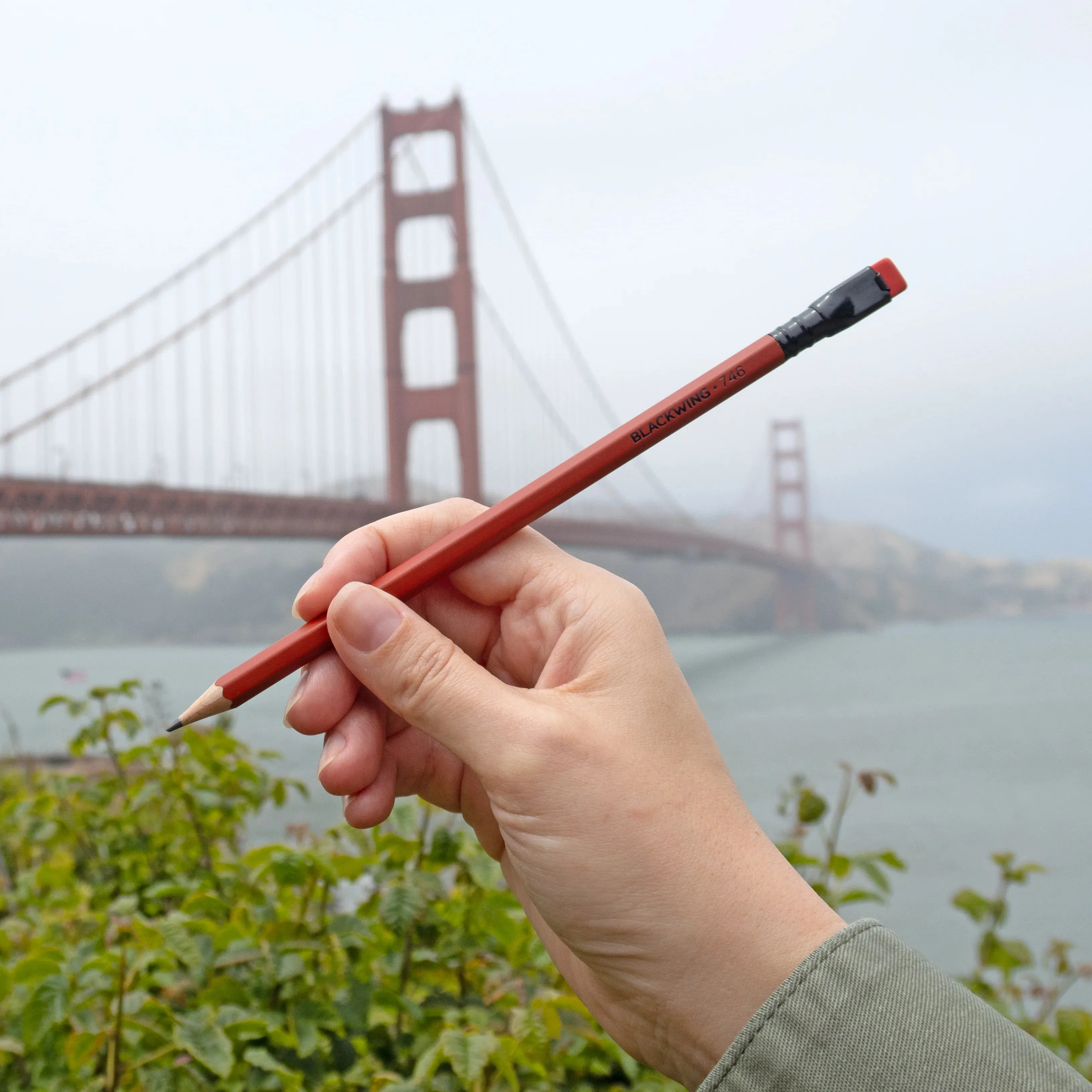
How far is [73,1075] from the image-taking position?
36.0 inches

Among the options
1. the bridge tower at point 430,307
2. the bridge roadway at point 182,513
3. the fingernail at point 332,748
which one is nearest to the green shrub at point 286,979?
the fingernail at point 332,748

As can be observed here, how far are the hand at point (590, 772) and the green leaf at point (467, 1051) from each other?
0.36ft

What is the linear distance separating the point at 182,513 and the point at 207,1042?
9915mm

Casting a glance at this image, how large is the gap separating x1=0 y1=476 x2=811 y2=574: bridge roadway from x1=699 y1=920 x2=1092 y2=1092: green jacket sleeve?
8359 millimetres

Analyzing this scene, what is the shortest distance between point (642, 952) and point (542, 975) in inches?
23.2

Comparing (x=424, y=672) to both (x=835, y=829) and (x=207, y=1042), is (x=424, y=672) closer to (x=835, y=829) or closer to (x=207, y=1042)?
(x=207, y=1042)

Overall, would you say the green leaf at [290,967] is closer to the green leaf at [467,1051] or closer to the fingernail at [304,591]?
the green leaf at [467,1051]

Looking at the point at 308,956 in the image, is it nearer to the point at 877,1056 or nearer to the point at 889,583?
the point at 877,1056

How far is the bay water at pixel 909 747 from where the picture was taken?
14.9 feet

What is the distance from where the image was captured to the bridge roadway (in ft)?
30.5

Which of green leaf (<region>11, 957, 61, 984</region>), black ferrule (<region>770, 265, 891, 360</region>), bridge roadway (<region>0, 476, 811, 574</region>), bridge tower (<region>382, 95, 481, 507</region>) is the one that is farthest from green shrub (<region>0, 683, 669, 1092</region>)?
bridge tower (<region>382, 95, 481, 507</region>)

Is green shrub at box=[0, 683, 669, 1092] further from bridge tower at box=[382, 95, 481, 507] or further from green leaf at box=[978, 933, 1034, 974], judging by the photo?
bridge tower at box=[382, 95, 481, 507]

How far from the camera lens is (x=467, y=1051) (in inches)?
30.8

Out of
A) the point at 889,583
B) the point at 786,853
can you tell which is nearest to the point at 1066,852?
the point at 786,853
